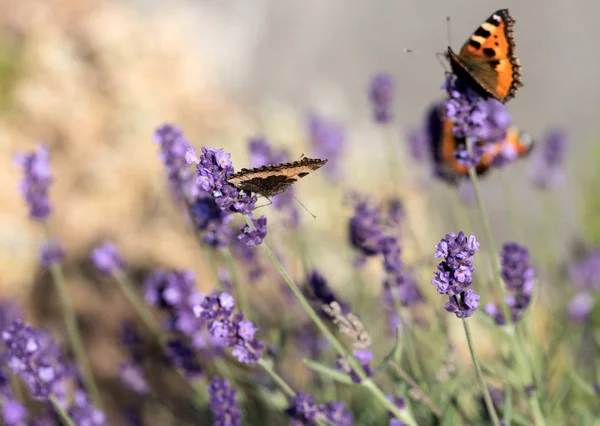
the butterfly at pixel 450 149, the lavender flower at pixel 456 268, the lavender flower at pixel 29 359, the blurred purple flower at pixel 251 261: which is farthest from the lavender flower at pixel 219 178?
the blurred purple flower at pixel 251 261

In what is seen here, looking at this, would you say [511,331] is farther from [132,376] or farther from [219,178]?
[132,376]

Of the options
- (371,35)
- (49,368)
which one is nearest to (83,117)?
(371,35)

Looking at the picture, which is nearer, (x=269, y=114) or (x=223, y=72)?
(x=269, y=114)

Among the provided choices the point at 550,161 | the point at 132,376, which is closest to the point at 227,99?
the point at 550,161

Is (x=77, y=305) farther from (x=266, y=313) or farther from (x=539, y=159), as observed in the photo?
(x=539, y=159)

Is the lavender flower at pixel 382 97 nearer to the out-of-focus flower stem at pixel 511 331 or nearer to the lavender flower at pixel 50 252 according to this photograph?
the out-of-focus flower stem at pixel 511 331

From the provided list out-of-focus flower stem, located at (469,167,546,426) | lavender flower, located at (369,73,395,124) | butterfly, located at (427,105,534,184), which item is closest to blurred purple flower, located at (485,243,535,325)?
out-of-focus flower stem, located at (469,167,546,426)
